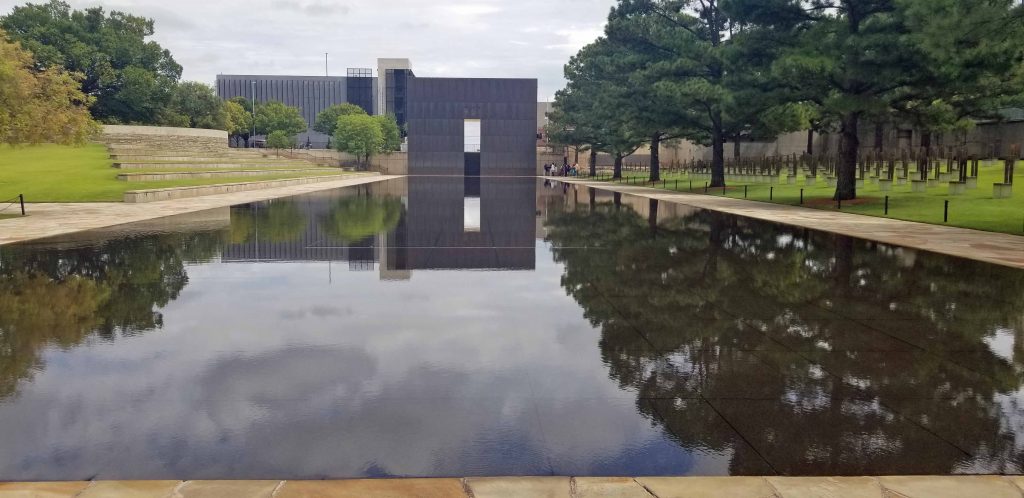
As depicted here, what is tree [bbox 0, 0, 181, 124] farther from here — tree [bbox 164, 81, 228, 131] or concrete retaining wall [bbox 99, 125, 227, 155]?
concrete retaining wall [bbox 99, 125, 227, 155]

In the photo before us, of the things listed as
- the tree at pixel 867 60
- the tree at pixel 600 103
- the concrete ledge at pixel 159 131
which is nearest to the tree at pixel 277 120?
the concrete ledge at pixel 159 131

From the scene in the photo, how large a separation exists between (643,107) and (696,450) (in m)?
41.7

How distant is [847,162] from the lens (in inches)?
1192

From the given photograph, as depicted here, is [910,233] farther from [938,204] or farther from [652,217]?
[938,204]

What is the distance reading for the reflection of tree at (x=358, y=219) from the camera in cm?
1883

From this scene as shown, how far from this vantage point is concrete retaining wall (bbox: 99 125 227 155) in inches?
2727

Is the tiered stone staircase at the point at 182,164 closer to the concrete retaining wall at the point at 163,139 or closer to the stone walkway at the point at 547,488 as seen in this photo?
the concrete retaining wall at the point at 163,139

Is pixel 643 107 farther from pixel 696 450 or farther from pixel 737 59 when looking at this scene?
Result: pixel 696 450

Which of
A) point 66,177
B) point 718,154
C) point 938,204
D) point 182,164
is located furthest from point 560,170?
point 938,204

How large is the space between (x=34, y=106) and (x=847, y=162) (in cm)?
→ 2961

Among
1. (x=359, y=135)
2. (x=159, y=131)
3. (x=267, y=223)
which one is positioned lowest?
(x=267, y=223)

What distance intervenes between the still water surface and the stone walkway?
0.16 m

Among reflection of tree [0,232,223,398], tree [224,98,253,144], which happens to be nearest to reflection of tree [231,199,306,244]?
reflection of tree [0,232,223,398]

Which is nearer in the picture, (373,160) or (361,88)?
(373,160)
